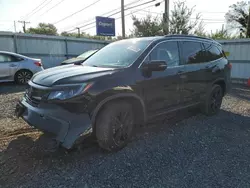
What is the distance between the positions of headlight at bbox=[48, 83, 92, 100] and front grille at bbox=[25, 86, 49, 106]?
0.42 feet

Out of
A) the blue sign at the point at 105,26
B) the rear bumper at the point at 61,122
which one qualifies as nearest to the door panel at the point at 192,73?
the rear bumper at the point at 61,122

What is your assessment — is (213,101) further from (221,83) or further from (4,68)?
(4,68)

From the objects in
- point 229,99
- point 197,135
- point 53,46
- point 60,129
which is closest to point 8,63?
point 53,46

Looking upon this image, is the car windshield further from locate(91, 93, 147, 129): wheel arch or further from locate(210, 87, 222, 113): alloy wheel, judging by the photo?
locate(210, 87, 222, 113): alloy wheel

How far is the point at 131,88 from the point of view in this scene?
3117mm

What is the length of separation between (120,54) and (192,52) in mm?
1621

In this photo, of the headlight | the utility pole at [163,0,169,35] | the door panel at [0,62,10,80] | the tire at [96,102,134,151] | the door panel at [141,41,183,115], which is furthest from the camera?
the utility pole at [163,0,169,35]

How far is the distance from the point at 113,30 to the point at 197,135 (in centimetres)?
2007

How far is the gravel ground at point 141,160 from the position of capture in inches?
98.7

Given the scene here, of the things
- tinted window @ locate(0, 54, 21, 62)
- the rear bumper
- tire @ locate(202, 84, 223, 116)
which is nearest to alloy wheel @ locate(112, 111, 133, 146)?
the rear bumper

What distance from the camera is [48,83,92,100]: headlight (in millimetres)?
2660

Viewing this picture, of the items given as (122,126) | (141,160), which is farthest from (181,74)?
(141,160)

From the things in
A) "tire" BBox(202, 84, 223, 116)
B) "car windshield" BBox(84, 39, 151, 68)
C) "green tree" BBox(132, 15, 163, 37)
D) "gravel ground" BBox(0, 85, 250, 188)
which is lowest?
"gravel ground" BBox(0, 85, 250, 188)

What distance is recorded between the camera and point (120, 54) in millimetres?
3666
